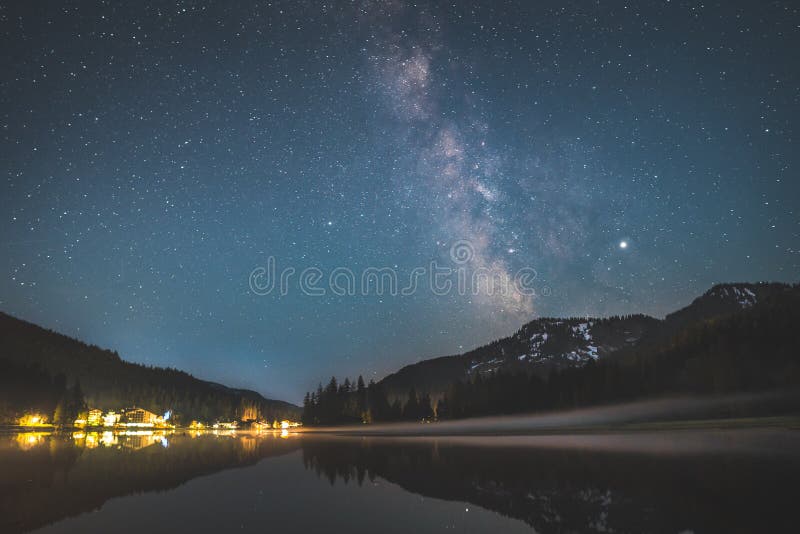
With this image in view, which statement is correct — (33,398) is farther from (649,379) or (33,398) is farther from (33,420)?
(649,379)

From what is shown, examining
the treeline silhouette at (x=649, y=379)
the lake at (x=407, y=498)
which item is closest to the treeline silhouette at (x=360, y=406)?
the treeline silhouette at (x=649, y=379)

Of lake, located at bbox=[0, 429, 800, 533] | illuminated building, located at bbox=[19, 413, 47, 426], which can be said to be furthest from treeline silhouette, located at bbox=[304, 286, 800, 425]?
lake, located at bbox=[0, 429, 800, 533]

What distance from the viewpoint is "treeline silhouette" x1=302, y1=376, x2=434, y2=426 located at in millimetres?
132000

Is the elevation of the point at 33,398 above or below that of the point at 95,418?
above

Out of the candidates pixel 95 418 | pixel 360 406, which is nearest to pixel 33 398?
pixel 95 418

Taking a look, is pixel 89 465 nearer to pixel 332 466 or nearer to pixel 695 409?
pixel 332 466

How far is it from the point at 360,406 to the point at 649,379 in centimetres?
7733

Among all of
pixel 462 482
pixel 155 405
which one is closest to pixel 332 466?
pixel 462 482

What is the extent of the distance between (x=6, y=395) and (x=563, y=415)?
122 m

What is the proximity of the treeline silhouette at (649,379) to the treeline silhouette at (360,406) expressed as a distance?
0.90 feet

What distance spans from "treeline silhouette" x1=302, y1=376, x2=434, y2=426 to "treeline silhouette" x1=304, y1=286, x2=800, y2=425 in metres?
0.27

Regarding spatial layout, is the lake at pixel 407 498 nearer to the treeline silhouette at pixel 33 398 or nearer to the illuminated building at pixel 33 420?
the treeline silhouette at pixel 33 398

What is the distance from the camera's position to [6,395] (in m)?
101

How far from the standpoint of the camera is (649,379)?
114 metres
